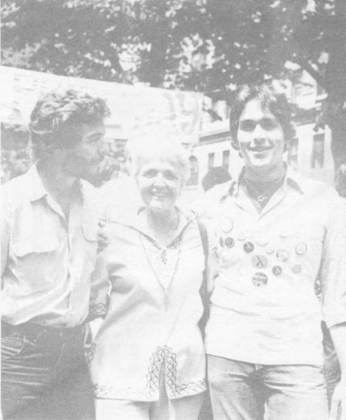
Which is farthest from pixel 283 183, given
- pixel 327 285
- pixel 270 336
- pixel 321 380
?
pixel 321 380

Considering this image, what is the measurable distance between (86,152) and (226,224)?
458 millimetres

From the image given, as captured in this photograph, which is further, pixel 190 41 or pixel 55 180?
pixel 190 41

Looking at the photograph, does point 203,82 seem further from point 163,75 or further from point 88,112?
point 88,112

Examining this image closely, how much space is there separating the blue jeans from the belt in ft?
1.38

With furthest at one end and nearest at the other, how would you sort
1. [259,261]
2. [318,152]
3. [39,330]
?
[318,152], [259,261], [39,330]

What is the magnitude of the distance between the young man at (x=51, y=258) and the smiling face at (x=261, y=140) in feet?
1.37

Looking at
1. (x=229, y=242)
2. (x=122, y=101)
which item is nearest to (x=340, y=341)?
(x=229, y=242)

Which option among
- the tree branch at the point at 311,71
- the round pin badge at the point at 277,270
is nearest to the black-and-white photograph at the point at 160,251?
the round pin badge at the point at 277,270

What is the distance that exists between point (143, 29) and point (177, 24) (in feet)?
0.37

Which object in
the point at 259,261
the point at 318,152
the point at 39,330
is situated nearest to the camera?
the point at 39,330

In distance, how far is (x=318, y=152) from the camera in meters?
1.85

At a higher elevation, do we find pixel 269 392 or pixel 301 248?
pixel 301 248

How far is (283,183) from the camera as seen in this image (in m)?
1.73

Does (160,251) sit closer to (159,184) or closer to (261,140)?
(159,184)
